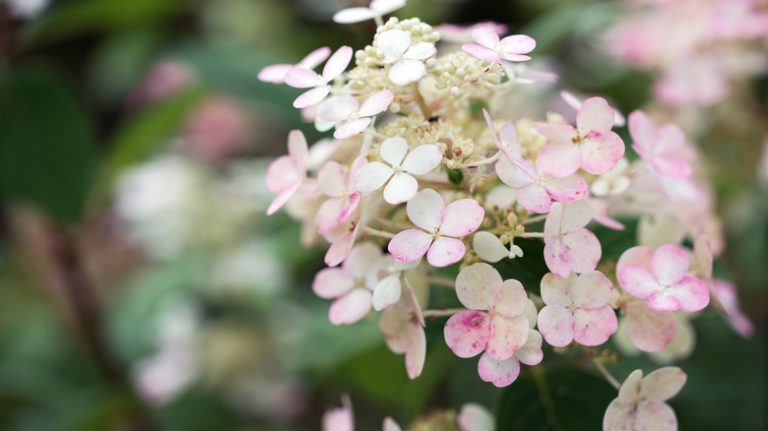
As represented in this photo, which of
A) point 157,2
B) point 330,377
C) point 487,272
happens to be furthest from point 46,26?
point 487,272

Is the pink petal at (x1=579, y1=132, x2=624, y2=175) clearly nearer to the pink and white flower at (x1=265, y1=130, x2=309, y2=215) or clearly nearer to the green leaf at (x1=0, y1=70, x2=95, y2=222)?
the pink and white flower at (x1=265, y1=130, x2=309, y2=215)

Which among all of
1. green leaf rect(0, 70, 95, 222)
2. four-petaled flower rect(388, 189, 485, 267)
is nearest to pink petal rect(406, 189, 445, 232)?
four-petaled flower rect(388, 189, 485, 267)

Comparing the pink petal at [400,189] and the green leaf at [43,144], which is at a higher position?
the pink petal at [400,189]

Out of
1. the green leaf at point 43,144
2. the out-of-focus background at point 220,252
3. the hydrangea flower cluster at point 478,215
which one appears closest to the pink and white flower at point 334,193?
the hydrangea flower cluster at point 478,215

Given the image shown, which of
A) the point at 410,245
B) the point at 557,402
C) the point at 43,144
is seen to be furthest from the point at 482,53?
the point at 43,144

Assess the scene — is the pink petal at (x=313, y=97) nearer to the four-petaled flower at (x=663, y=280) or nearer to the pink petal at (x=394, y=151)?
the pink petal at (x=394, y=151)

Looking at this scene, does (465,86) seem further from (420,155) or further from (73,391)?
(73,391)

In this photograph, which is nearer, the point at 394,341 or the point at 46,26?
the point at 394,341
